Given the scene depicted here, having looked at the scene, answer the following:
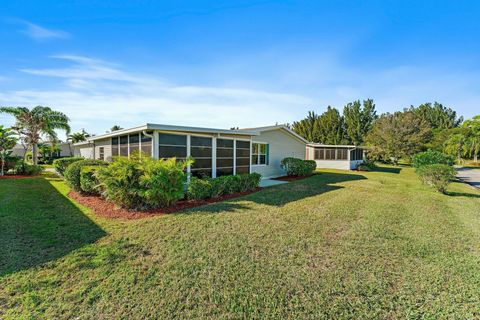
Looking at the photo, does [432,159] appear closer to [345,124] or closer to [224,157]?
[224,157]

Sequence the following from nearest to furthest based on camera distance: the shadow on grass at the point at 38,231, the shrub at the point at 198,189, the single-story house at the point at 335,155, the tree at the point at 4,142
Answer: the shadow on grass at the point at 38,231 < the shrub at the point at 198,189 < the tree at the point at 4,142 < the single-story house at the point at 335,155

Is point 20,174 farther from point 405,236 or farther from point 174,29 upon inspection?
point 405,236

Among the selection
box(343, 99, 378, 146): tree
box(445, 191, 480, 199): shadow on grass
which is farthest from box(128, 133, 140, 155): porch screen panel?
box(343, 99, 378, 146): tree

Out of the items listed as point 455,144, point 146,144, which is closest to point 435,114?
point 455,144

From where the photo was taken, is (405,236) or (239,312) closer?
(239,312)

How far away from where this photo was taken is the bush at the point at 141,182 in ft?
20.9

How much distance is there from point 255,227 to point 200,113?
13668 millimetres

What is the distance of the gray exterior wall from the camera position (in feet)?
46.7

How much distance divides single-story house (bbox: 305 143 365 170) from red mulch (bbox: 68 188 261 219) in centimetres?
1700

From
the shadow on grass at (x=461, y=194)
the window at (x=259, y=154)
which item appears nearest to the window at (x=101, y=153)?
the window at (x=259, y=154)

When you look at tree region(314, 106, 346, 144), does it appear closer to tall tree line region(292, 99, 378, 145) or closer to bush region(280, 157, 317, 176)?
tall tree line region(292, 99, 378, 145)

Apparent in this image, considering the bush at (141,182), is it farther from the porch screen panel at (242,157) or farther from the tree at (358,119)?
the tree at (358,119)

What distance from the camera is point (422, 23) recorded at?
30.7ft

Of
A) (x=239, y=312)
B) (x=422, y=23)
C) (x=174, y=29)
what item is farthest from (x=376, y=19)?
(x=239, y=312)
